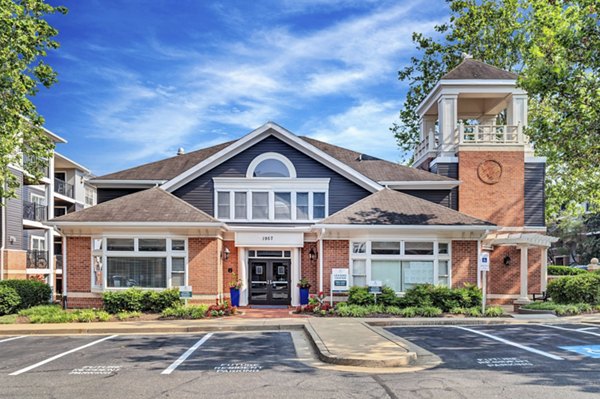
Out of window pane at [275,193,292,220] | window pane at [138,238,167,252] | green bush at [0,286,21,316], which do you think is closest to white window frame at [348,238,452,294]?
window pane at [275,193,292,220]

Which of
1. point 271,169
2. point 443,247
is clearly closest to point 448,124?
point 443,247

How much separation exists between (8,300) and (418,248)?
15316 mm

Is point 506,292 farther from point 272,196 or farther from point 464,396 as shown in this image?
point 464,396

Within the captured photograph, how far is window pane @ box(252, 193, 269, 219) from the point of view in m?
22.5

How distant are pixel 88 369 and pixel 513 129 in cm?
2113

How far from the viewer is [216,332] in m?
15.5

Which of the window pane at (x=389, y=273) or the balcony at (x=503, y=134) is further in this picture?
the balcony at (x=503, y=134)

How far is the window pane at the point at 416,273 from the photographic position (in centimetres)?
2009

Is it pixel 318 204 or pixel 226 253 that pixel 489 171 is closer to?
pixel 318 204

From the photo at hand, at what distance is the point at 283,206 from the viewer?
74.0ft

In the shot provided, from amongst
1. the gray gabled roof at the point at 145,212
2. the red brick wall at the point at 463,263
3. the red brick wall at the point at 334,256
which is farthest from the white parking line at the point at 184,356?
the red brick wall at the point at 463,263

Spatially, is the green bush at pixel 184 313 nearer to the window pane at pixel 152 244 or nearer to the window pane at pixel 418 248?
the window pane at pixel 152 244

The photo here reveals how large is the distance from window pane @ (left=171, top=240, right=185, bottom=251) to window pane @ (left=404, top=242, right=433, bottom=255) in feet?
28.3

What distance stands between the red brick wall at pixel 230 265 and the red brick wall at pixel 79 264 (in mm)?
5209
